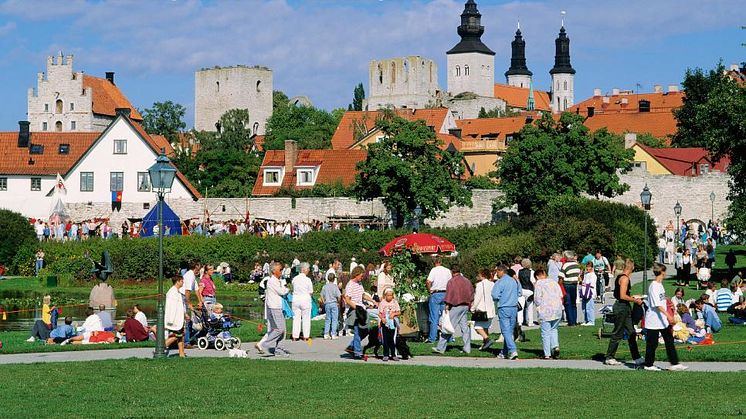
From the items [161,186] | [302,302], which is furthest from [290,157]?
[161,186]

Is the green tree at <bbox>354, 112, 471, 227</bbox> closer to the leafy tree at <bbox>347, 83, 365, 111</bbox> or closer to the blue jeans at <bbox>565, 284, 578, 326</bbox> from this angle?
the blue jeans at <bbox>565, 284, 578, 326</bbox>

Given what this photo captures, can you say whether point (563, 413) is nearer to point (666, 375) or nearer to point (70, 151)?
point (666, 375)

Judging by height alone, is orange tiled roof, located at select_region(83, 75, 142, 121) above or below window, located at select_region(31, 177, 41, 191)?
above

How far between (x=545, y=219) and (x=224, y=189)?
158ft

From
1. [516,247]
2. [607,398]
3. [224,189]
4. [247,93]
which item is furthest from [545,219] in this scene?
[247,93]

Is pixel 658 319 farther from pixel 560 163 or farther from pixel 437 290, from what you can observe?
pixel 560 163

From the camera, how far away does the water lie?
36062 millimetres

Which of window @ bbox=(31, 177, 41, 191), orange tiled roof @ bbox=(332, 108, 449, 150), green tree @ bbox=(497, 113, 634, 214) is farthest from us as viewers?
orange tiled roof @ bbox=(332, 108, 449, 150)

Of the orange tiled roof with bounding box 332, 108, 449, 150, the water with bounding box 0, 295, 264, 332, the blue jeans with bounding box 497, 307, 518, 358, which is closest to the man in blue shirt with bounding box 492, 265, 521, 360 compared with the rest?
the blue jeans with bounding box 497, 307, 518, 358

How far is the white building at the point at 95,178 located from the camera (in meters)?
79.9

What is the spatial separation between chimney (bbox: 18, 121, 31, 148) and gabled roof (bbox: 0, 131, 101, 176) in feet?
0.69

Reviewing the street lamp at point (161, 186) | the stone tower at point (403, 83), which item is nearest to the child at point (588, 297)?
the street lamp at point (161, 186)

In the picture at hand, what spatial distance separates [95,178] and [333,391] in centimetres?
6500

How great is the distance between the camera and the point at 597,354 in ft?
72.5
